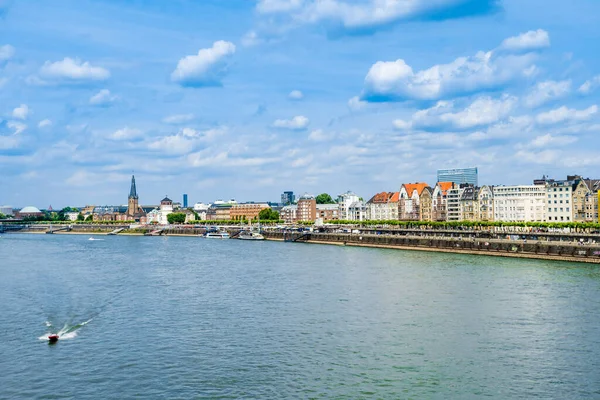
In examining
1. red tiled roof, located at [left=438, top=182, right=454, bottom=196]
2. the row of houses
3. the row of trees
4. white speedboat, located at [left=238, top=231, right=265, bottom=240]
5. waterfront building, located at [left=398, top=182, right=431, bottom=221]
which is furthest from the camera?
waterfront building, located at [left=398, top=182, right=431, bottom=221]

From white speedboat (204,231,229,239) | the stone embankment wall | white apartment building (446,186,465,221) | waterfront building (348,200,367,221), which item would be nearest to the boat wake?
the stone embankment wall

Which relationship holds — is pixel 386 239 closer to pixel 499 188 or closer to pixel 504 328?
pixel 499 188

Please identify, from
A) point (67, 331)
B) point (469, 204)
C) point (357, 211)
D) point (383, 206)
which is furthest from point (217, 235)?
point (67, 331)

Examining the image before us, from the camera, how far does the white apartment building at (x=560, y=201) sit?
116 metres

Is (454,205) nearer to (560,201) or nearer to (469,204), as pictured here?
(469,204)

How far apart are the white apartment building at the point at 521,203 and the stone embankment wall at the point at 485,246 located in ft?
106

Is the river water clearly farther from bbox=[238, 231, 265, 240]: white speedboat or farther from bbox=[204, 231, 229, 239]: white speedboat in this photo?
bbox=[204, 231, 229, 239]: white speedboat

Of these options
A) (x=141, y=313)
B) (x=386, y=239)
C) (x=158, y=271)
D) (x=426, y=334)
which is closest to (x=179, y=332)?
(x=141, y=313)

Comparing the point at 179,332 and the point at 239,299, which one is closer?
the point at 179,332

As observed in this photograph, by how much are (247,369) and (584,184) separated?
102 m

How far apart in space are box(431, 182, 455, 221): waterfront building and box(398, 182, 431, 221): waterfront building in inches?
279

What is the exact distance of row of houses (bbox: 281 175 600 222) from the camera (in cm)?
11462

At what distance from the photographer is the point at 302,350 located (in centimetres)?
2931

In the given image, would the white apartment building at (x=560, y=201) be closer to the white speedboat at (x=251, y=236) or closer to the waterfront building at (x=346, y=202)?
the white speedboat at (x=251, y=236)
